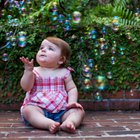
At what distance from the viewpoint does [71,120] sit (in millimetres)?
2184

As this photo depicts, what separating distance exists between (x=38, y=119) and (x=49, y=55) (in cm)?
54

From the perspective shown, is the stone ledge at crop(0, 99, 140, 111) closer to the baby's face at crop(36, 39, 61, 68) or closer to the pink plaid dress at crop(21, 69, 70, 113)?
the pink plaid dress at crop(21, 69, 70, 113)

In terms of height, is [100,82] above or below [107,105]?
above

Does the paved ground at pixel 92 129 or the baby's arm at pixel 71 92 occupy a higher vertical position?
the baby's arm at pixel 71 92

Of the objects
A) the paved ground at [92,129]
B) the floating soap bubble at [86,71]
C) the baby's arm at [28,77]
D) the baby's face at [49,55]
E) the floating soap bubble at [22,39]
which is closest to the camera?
the paved ground at [92,129]

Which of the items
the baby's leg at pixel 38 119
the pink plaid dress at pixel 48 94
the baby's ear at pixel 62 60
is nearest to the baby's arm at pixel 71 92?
the pink plaid dress at pixel 48 94

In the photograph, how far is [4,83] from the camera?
2975 mm

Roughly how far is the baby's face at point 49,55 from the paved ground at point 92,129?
51 cm

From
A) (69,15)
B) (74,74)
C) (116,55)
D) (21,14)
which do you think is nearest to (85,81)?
(74,74)

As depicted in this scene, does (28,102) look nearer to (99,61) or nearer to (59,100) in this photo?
(59,100)

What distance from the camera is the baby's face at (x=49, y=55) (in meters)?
2.46

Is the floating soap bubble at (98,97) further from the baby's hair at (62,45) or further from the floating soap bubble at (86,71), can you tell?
the baby's hair at (62,45)

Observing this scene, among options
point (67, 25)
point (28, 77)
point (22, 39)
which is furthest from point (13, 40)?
point (28, 77)

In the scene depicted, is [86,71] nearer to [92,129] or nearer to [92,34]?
[92,34]
